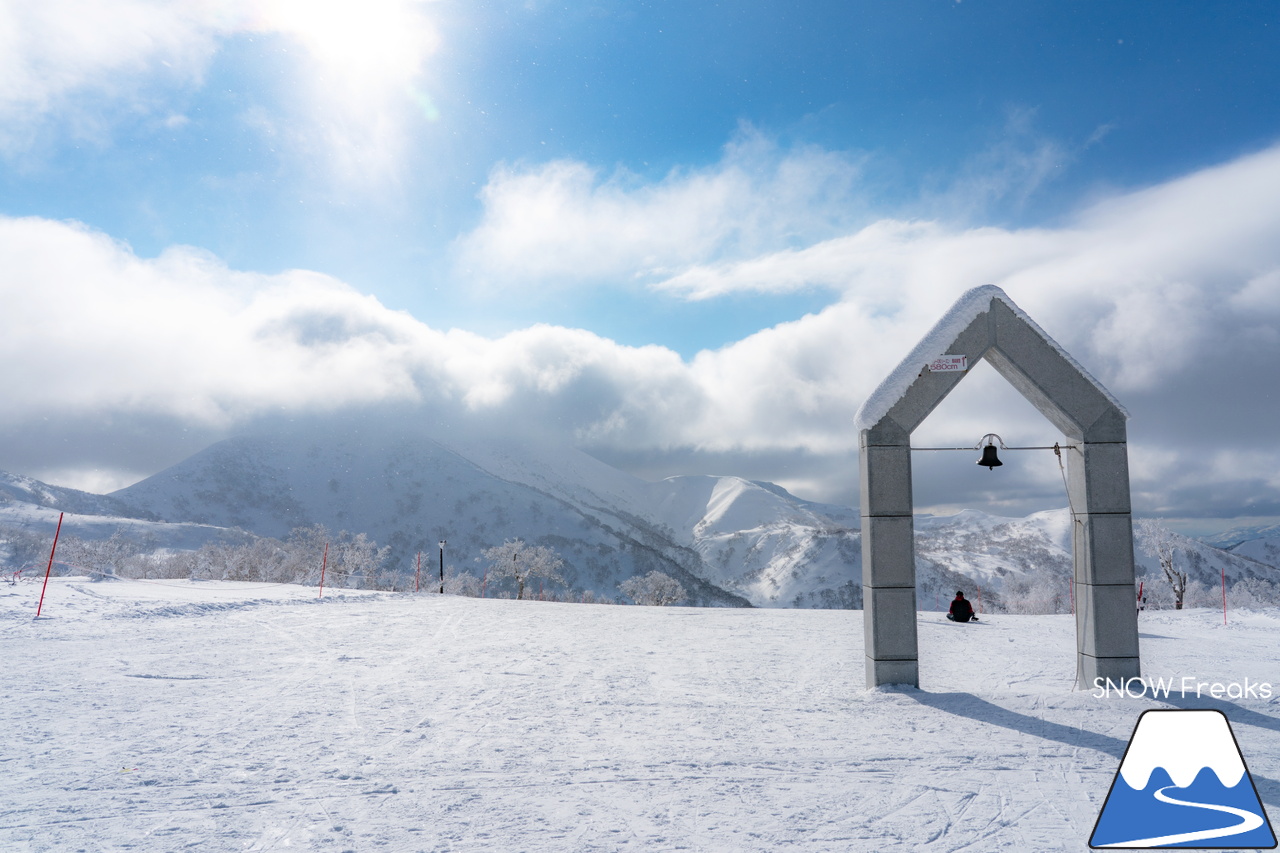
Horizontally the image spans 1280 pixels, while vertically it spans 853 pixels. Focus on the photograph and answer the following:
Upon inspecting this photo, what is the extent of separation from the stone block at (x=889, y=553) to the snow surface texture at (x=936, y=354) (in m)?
1.51

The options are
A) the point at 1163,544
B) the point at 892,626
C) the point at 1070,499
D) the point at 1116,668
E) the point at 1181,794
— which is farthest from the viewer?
the point at 1163,544

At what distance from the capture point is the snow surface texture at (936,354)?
1015cm

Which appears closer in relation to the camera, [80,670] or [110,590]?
[80,670]

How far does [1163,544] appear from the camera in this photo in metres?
47.8

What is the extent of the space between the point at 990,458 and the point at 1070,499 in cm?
130


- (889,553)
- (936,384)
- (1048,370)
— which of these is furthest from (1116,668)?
(936,384)

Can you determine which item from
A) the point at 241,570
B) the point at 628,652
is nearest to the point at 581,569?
the point at 241,570

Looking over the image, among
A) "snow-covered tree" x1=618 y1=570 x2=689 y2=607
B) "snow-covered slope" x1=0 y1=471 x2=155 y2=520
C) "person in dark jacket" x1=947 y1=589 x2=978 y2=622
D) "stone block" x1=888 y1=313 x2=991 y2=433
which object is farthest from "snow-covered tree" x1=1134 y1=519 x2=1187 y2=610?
"snow-covered slope" x1=0 y1=471 x2=155 y2=520

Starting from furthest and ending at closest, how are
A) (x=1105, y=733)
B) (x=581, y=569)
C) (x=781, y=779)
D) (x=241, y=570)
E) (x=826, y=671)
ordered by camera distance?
(x=581, y=569), (x=241, y=570), (x=826, y=671), (x=1105, y=733), (x=781, y=779)

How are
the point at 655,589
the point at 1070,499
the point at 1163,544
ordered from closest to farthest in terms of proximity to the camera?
the point at 1070,499, the point at 1163,544, the point at 655,589

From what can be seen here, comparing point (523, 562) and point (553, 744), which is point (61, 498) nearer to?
point (523, 562)

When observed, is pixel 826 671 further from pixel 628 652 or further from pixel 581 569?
pixel 581 569

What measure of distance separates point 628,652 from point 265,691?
6.39 meters

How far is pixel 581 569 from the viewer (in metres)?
144
